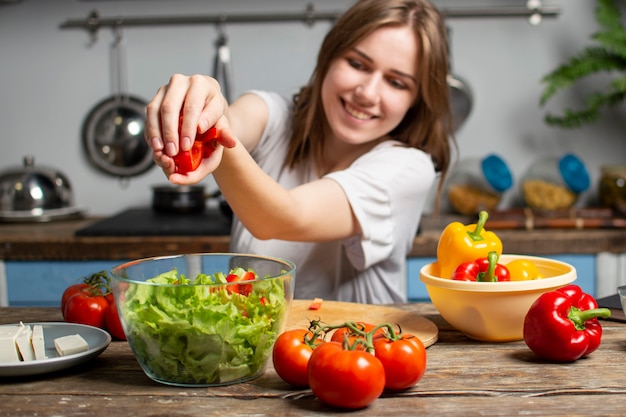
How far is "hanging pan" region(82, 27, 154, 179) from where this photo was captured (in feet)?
9.71

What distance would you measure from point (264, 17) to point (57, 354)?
2.10m

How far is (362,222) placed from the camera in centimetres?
159

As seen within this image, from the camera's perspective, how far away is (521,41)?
2.97m

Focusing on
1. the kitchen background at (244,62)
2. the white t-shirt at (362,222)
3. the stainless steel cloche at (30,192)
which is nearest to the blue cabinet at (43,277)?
the stainless steel cloche at (30,192)

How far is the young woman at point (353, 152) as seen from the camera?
150cm

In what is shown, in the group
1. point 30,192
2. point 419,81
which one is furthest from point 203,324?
point 30,192

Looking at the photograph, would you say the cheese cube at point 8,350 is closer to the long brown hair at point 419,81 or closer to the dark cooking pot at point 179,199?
the long brown hair at point 419,81

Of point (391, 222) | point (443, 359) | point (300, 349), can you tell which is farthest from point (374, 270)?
point (300, 349)

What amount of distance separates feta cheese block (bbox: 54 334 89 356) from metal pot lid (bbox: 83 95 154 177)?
76.7 inches

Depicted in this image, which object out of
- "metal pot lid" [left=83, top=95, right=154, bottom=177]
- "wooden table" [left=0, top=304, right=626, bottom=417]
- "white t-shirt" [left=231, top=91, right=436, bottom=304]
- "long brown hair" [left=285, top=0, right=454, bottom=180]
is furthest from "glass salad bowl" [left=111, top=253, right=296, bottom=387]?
"metal pot lid" [left=83, top=95, right=154, bottom=177]

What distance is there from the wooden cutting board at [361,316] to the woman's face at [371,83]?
1.60 feet

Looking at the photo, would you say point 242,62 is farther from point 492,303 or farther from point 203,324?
point 203,324

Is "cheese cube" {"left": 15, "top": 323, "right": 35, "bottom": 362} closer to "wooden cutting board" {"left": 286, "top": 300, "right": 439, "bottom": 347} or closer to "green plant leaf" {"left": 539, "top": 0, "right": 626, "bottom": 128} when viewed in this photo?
"wooden cutting board" {"left": 286, "top": 300, "right": 439, "bottom": 347}

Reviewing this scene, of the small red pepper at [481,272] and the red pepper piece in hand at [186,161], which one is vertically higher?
the red pepper piece in hand at [186,161]
